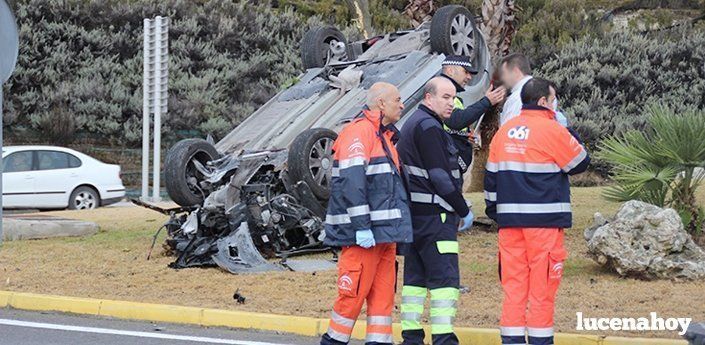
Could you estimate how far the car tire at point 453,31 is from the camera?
1216cm

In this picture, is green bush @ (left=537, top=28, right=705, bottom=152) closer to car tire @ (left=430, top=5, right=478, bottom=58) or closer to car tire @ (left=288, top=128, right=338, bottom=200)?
car tire @ (left=430, top=5, right=478, bottom=58)

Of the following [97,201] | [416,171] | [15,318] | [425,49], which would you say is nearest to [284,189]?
[425,49]

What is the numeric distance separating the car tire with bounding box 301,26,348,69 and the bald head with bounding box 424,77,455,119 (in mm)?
6033

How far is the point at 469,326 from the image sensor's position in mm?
8047

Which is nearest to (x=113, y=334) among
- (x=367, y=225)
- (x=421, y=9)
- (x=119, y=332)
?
(x=119, y=332)

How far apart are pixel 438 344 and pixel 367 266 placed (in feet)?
2.23

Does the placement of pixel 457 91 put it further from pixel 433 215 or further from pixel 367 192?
pixel 367 192

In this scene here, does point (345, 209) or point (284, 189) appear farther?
point (284, 189)

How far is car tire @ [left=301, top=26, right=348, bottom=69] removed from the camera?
43.6ft

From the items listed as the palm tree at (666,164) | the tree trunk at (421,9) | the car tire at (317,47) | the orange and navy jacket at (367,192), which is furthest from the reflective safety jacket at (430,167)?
Result: the tree trunk at (421,9)

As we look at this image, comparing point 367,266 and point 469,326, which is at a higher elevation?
point 367,266

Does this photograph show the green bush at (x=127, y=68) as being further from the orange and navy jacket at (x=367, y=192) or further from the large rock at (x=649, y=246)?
the orange and navy jacket at (x=367, y=192)

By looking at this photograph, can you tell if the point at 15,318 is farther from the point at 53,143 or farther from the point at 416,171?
the point at 53,143

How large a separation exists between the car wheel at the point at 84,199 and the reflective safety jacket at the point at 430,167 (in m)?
13.1
